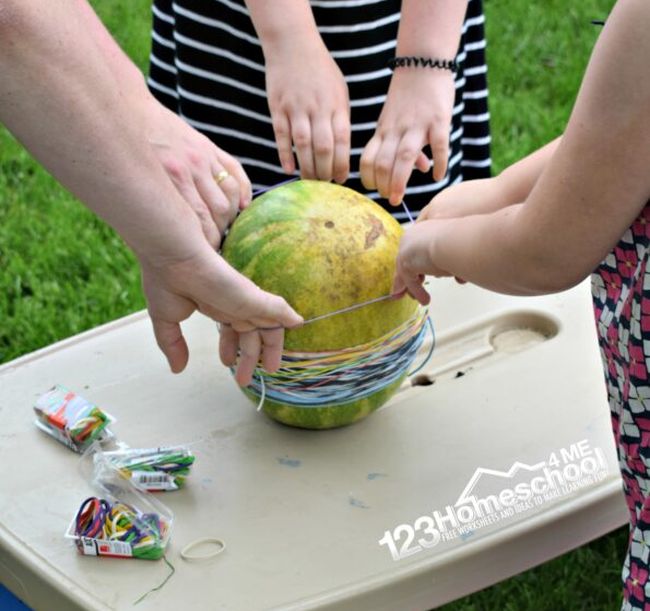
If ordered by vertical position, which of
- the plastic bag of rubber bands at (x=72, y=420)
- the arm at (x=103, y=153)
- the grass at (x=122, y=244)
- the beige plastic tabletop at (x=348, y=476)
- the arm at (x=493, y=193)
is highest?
the arm at (x=103, y=153)

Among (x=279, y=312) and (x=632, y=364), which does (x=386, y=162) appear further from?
(x=632, y=364)

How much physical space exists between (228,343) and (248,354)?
4 cm

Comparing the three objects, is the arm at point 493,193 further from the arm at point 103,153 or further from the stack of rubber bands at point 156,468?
the stack of rubber bands at point 156,468

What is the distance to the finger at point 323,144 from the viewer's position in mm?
1552

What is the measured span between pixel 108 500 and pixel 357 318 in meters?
0.39

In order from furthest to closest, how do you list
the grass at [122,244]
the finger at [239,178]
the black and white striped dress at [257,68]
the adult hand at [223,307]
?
the grass at [122,244] → the black and white striped dress at [257,68] → the finger at [239,178] → the adult hand at [223,307]

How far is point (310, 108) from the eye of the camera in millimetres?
1564

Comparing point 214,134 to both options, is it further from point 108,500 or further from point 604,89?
point 604,89

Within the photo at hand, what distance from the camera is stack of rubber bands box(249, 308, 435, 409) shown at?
1385mm

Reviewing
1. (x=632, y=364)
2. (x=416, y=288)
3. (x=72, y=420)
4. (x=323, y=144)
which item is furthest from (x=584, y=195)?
(x=72, y=420)

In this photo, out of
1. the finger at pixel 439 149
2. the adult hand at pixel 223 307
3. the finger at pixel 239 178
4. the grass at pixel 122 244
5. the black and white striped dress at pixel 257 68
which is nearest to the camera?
the adult hand at pixel 223 307

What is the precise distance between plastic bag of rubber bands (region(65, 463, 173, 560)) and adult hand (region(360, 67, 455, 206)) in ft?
1.83

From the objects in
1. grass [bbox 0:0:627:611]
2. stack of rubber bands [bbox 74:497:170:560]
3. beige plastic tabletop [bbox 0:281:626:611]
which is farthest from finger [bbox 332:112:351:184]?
grass [bbox 0:0:627:611]

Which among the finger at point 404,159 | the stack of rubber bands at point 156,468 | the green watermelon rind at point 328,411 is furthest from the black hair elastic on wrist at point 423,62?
the stack of rubber bands at point 156,468
